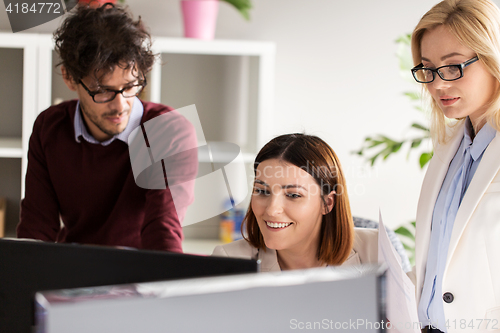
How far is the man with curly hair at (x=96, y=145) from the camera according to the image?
1393 mm

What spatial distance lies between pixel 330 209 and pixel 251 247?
281mm

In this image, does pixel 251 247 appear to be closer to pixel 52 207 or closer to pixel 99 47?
pixel 52 207

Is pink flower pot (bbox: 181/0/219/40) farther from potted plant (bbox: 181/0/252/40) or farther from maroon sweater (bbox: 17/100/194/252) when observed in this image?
maroon sweater (bbox: 17/100/194/252)

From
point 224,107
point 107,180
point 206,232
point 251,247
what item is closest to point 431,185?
point 251,247

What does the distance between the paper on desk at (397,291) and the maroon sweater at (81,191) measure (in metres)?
0.84

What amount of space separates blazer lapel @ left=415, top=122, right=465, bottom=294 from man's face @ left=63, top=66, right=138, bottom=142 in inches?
38.2

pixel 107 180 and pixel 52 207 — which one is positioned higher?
pixel 107 180

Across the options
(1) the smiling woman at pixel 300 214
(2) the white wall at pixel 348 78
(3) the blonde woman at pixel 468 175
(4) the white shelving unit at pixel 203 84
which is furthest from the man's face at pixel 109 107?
(2) the white wall at pixel 348 78

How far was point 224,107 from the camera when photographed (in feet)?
8.87

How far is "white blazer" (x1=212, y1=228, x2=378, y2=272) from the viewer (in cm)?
136

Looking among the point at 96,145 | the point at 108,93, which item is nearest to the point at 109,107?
the point at 108,93

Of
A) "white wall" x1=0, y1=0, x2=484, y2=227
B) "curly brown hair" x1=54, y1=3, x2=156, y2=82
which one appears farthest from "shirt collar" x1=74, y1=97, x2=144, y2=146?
"white wall" x1=0, y1=0, x2=484, y2=227

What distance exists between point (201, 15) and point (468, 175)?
70.2 inches
